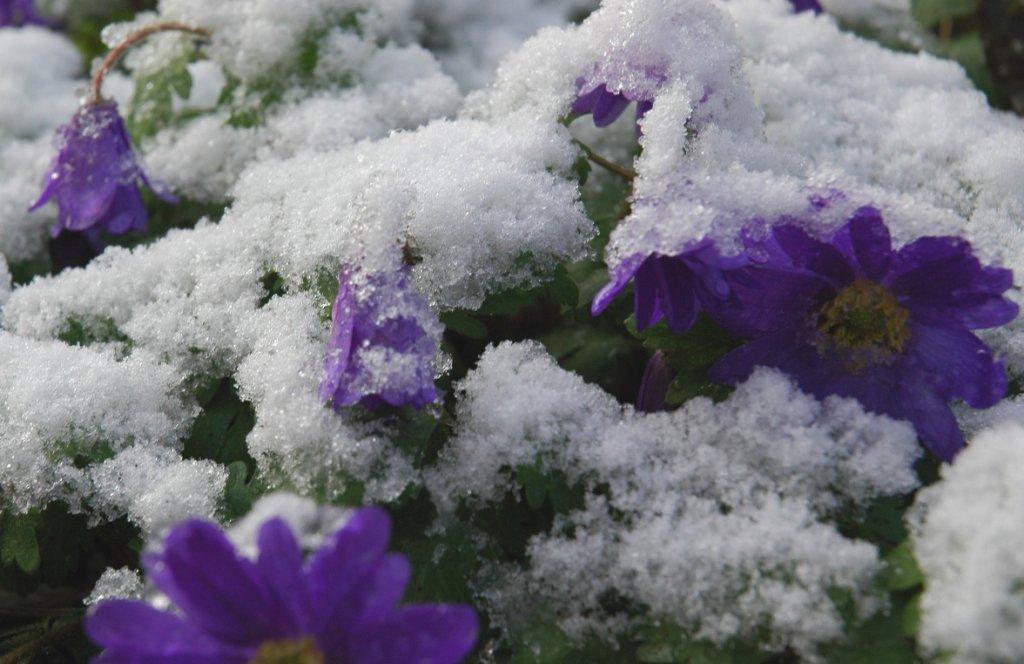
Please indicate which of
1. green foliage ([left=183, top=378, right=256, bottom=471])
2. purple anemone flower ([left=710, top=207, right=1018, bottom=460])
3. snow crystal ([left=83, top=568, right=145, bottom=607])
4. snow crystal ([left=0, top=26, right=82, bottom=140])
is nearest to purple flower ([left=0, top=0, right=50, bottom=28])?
snow crystal ([left=0, top=26, right=82, bottom=140])

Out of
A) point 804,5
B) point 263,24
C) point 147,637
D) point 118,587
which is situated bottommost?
point 118,587

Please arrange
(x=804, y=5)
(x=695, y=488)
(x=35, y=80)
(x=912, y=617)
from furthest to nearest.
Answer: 1. (x=35, y=80)
2. (x=804, y=5)
3. (x=695, y=488)
4. (x=912, y=617)

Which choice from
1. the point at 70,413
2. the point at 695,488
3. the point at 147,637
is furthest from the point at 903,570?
the point at 70,413

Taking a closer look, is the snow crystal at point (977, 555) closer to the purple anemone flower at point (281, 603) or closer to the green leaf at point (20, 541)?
the purple anemone flower at point (281, 603)

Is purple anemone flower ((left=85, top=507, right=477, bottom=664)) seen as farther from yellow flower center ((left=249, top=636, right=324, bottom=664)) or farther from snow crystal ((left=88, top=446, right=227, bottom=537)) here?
snow crystal ((left=88, top=446, right=227, bottom=537))

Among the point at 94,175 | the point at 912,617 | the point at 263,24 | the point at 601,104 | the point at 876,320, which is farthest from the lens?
the point at 263,24

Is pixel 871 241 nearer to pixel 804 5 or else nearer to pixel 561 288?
pixel 561 288

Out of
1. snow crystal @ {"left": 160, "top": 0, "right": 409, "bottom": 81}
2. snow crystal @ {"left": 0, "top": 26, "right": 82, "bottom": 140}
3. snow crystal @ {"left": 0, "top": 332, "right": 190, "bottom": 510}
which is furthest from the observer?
snow crystal @ {"left": 0, "top": 26, "right": 82, "bottom": 140}

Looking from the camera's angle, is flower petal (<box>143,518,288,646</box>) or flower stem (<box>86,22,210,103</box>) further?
flower stem (<box>86,22,210,103</box>)
